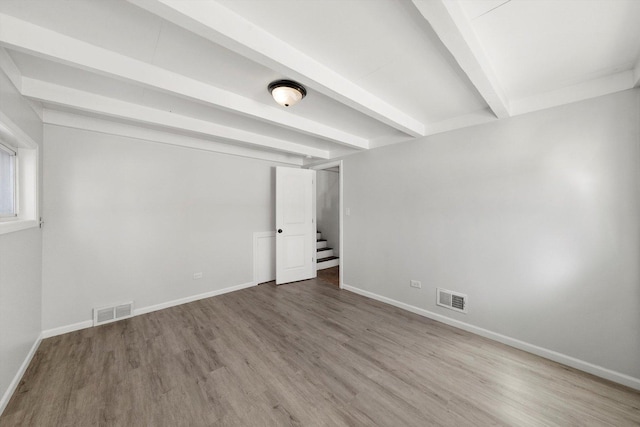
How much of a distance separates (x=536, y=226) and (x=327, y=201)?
14.6 feet

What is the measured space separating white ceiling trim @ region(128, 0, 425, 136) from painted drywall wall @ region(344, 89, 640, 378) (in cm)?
143

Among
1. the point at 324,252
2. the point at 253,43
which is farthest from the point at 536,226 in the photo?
the point at 324,252

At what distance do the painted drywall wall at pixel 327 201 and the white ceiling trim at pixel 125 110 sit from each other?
9.45 feet

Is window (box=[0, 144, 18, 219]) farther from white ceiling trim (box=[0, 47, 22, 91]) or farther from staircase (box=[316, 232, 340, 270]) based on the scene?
staircase (box=[316, 232, 340, 270])

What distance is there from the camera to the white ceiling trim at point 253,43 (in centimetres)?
118

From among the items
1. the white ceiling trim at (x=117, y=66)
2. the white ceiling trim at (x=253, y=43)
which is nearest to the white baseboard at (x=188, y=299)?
the white ceiling trim at (x=117, y=66)

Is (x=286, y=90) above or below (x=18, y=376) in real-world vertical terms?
above

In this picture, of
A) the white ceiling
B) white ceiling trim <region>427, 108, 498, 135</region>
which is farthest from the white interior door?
white ceiling trim <region>427, 108, 498, 135</region>

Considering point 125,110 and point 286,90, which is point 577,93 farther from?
point 125,110

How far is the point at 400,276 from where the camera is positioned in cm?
333

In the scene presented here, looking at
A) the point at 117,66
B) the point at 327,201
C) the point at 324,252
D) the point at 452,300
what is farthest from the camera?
the point at 327,201

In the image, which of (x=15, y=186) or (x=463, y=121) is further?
(x=463, y=121)

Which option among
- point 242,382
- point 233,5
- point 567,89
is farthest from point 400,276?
point 233,5

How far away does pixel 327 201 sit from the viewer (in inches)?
248
